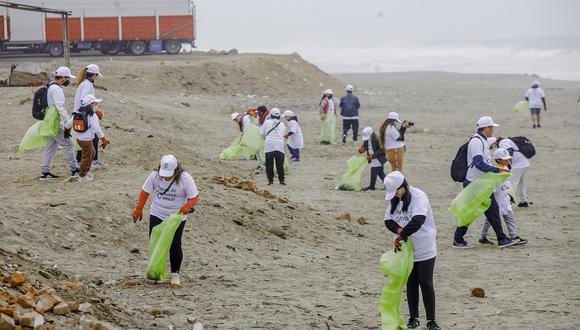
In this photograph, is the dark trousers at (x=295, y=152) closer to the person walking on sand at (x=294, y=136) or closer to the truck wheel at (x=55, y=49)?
the person walking on sand at (x=294, y=136)

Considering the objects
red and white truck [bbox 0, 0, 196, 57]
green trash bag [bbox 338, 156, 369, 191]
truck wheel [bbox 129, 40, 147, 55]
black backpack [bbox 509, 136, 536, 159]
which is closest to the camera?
black backpack [bbox 509, 136, 536, 159]

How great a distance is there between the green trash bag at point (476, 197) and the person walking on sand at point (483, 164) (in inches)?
4.3

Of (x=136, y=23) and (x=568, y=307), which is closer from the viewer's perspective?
(x=568, y=307)

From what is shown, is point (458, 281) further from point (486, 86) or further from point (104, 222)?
point (486, 86)

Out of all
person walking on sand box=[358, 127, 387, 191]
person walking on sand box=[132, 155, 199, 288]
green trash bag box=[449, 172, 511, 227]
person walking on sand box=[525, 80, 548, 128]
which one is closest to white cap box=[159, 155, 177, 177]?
person walking on sand box=[132, 155, 199, 288]

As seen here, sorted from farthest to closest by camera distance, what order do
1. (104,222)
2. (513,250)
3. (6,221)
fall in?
1. (513,250)
2. (104,222)
3. (6,221)

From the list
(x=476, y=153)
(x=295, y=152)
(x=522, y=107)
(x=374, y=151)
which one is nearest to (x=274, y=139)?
(x=374, y=151)

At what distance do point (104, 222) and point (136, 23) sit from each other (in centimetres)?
3574

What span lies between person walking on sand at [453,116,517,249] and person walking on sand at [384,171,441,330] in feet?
13.2

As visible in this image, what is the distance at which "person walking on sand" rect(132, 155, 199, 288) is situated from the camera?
34.2 ft

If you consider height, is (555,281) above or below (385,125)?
below

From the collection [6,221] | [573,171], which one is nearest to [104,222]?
[6,221]

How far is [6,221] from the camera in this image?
38.0 ft

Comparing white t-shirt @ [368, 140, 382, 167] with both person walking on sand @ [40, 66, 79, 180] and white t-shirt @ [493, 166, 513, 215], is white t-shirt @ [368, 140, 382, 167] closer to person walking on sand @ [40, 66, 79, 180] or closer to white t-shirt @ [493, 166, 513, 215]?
white t-shirt @ [493, 166, 513, 215]
